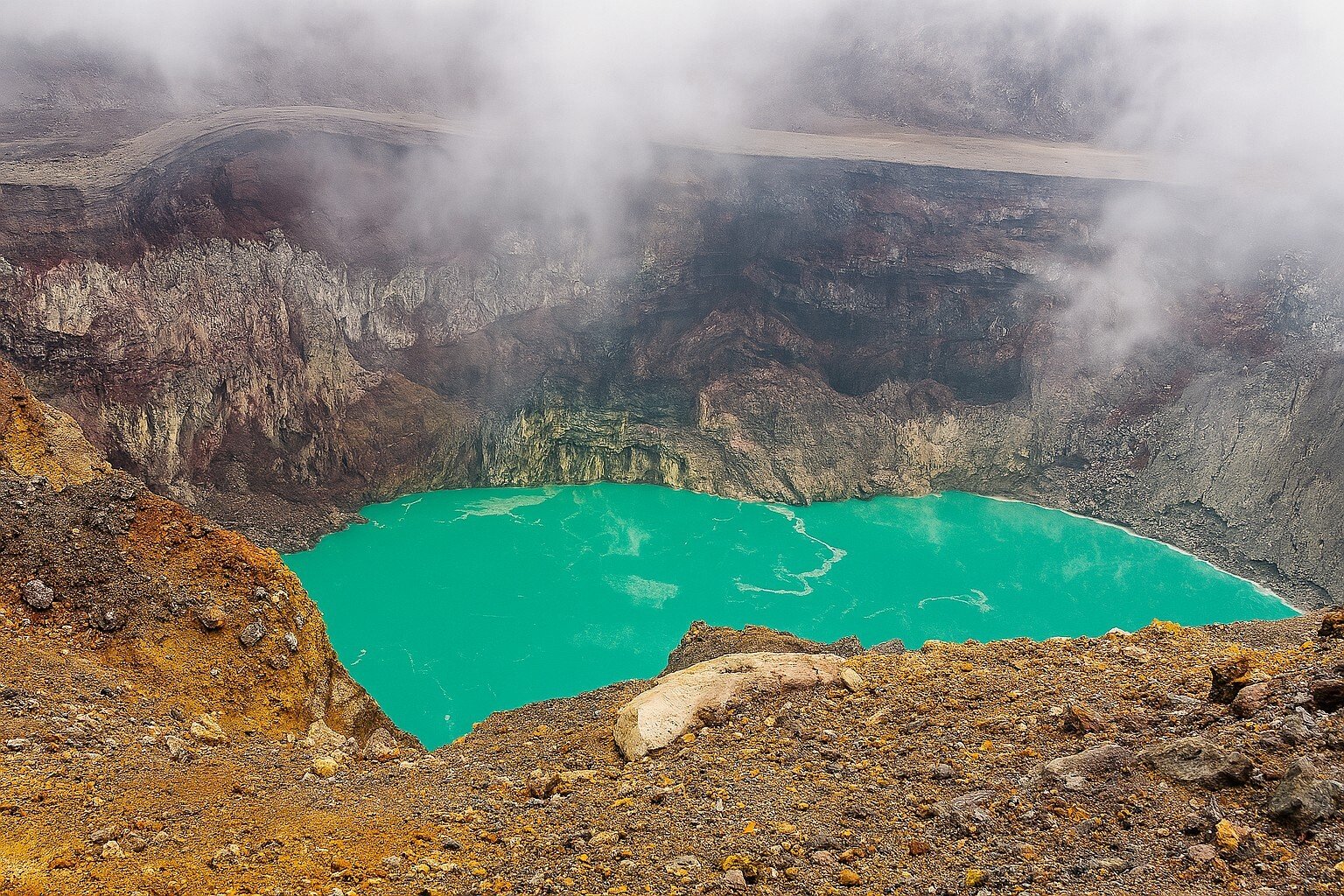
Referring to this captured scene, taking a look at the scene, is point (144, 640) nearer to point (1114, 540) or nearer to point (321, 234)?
point (321, 234)

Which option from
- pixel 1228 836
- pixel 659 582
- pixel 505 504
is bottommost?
pixel 1228 836

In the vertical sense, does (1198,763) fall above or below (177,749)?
above

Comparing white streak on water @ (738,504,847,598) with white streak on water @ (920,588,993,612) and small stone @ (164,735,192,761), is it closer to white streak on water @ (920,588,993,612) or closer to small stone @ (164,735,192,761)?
white streak on water @ (920,588,993,612)

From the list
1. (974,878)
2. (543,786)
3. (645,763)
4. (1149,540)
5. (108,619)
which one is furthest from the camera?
(1149,540)

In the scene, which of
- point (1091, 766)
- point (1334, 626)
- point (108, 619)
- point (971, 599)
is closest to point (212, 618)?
point (108, 619)

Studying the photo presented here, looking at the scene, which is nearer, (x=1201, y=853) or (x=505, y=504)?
(x=1201, y=853)

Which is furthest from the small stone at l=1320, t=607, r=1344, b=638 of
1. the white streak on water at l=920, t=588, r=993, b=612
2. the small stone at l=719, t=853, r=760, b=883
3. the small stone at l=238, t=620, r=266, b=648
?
the white streak on water at l=920, t=588, r=993, b=612

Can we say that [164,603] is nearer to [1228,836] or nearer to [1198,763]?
[1198,763]
